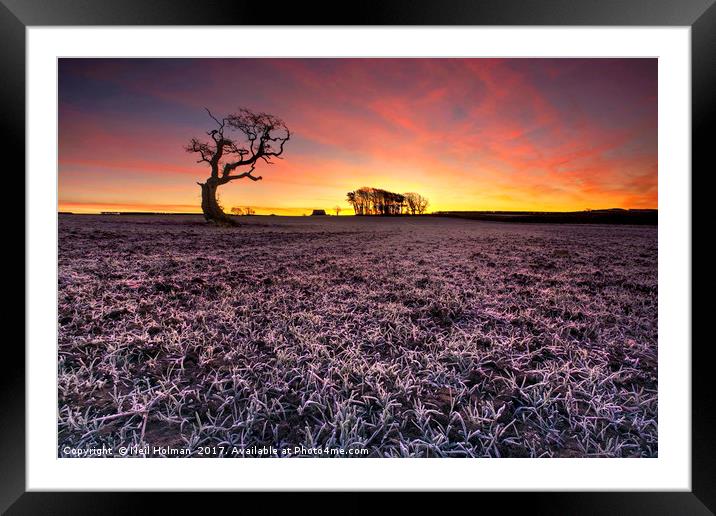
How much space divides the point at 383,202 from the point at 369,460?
5.30 m

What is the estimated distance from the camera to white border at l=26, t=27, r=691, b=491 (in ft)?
4.73

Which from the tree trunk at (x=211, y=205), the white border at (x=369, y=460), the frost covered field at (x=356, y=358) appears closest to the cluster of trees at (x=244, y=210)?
the tree trunk at (x=211, y=205)

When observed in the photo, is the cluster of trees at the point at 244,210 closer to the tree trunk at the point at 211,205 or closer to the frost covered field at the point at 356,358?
the tree trunk at the point at 211,205

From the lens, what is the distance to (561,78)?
364cm

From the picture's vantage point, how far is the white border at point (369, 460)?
1.44 meters

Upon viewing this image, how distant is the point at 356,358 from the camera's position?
197cm

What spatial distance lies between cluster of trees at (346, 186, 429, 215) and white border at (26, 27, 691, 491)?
3738 mm

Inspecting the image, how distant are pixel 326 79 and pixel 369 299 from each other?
3137mm

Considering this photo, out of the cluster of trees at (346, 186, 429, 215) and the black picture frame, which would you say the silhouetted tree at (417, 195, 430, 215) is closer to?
the cluster of trees at (346, 186, 429, 215)

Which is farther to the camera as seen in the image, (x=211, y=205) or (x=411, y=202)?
(x=211, y=205)

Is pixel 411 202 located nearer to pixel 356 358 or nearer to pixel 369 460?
pixel 356 358
